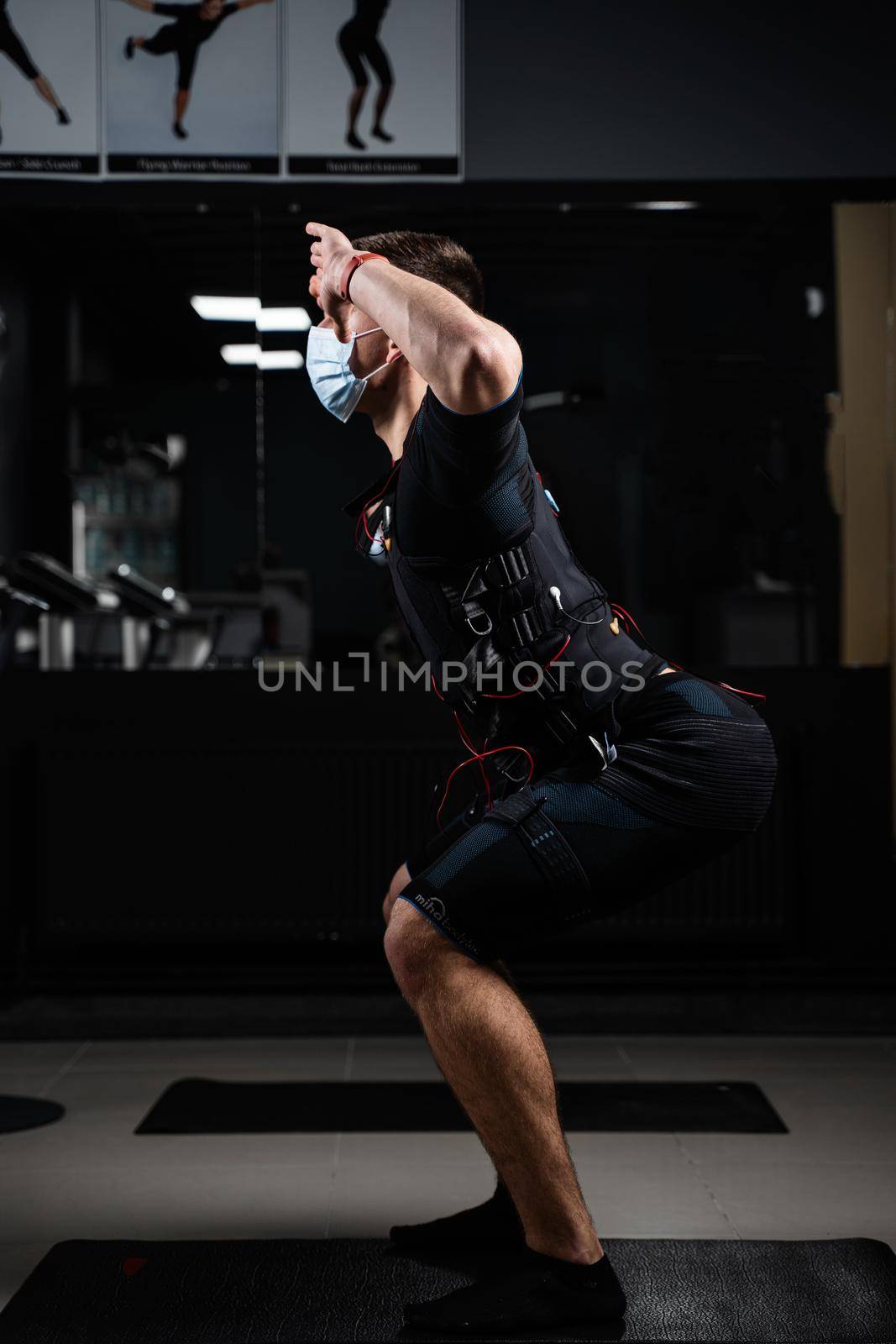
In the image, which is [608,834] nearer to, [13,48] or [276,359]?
[276,359]

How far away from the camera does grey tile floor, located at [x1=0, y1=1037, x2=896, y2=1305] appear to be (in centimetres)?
248

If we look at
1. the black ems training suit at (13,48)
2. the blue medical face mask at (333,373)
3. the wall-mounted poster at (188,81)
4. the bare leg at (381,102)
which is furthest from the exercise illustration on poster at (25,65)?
the blue medical face mask at (333,373)

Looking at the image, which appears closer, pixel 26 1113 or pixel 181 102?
pixel 26 1113

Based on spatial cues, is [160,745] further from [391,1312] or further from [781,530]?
[391,1312]

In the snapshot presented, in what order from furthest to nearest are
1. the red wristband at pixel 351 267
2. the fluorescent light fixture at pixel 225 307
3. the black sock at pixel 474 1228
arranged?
the fluorescent light fixture at pixel 225 307, the black sock at pixel 474 1228, the red wristband at pixel 351 267

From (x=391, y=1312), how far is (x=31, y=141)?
3.18 m

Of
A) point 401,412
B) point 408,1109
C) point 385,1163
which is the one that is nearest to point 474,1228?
point 385,1163

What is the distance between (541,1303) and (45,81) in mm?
3379

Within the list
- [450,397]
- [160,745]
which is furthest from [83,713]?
[450,397]

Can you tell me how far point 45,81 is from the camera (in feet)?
12.6

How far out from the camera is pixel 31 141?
3.83m

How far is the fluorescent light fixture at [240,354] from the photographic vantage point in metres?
4.08

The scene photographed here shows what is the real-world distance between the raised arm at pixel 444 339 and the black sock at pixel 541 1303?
118 cm

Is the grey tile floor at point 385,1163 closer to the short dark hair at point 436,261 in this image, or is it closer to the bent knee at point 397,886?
the bent knee at point 397,886
